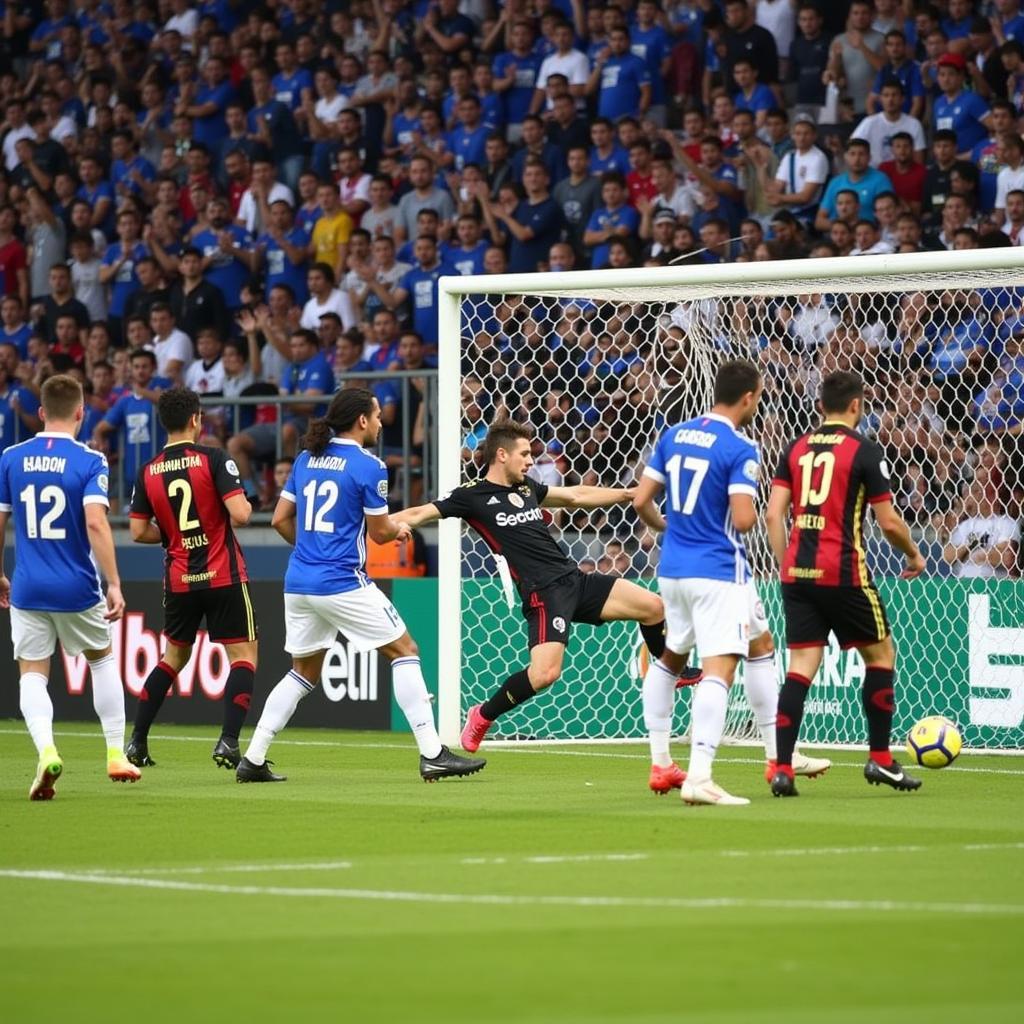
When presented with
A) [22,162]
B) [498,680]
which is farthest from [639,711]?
[22,162]

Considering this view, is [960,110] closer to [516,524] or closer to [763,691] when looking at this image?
[516,524]

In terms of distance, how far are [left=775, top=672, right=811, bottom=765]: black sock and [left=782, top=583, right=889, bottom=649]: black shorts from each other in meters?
0.22

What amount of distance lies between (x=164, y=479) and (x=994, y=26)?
30.2ft

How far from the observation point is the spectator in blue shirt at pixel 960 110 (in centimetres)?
1738

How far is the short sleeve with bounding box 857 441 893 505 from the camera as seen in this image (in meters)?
10.1

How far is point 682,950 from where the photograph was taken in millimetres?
5719

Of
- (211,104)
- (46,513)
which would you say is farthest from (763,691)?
(211,104)

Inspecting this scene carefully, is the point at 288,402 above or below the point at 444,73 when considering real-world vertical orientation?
below

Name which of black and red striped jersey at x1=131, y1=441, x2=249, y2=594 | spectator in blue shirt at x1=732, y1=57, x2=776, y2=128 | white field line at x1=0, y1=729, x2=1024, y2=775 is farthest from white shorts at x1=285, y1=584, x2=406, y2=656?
spectator in blue shirt at x1=732, y1=57, x2=776, y2=128

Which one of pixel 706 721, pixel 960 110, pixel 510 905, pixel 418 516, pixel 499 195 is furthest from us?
pixel 499 195

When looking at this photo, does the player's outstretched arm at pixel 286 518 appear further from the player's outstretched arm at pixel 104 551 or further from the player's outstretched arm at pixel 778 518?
the player's outstretched arm at pixel 778 518

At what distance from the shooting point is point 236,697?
12156mm

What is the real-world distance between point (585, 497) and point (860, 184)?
21.9 ft

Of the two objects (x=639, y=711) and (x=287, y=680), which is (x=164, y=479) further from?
(x=639, y=711)
